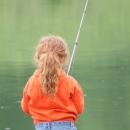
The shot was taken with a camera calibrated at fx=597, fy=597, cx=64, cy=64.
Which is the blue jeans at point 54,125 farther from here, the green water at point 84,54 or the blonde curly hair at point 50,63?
the green water at point 84,54

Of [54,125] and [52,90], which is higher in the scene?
[52,90]

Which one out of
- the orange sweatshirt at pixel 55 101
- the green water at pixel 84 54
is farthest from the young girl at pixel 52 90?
the green water at pixel 84 54

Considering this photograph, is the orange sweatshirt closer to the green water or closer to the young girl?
the young girl

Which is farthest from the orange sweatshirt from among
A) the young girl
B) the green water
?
the green water

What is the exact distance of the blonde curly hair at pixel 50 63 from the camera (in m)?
3.33

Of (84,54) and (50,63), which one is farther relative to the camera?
(84,54)

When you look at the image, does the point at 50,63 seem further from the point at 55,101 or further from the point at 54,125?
the point at 54,125

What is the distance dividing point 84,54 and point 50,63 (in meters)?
10.4

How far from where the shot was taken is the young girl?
3334 millimetres

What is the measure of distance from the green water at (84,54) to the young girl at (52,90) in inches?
133

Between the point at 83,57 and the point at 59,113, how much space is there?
9811 millimetres

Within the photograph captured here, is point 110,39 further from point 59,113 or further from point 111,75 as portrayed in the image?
point 59,113

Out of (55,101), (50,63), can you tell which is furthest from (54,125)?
(50,63)

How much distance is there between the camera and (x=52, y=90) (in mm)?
3318
